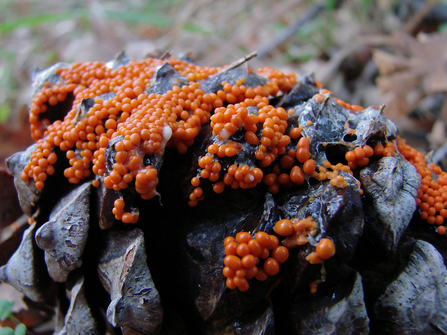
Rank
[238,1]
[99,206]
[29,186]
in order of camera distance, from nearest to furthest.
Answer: [99,206], [29,186], [238,1]

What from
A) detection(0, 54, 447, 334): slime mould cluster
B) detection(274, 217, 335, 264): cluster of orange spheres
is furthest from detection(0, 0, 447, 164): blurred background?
detection(274, 217, 335, 264): cluster of orange spheres

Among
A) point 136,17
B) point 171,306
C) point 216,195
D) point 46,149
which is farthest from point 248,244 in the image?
point 136,17

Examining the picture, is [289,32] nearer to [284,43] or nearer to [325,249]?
[284,43]

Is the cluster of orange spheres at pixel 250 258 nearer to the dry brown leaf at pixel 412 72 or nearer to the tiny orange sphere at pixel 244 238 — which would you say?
the tiny orange sphere at pixel 244 238

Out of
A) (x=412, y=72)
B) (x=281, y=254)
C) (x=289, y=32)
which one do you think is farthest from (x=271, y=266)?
(x=289, y=32)

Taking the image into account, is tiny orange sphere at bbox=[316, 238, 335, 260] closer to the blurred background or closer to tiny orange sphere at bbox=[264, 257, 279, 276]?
tiny orange sphere at bbox=[264, 257, 279, 276]

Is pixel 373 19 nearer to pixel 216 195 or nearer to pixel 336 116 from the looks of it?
pixel 336 116

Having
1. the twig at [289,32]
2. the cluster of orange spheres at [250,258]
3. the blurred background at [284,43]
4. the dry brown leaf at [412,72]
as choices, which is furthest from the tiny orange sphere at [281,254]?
the twig at [289,32]
